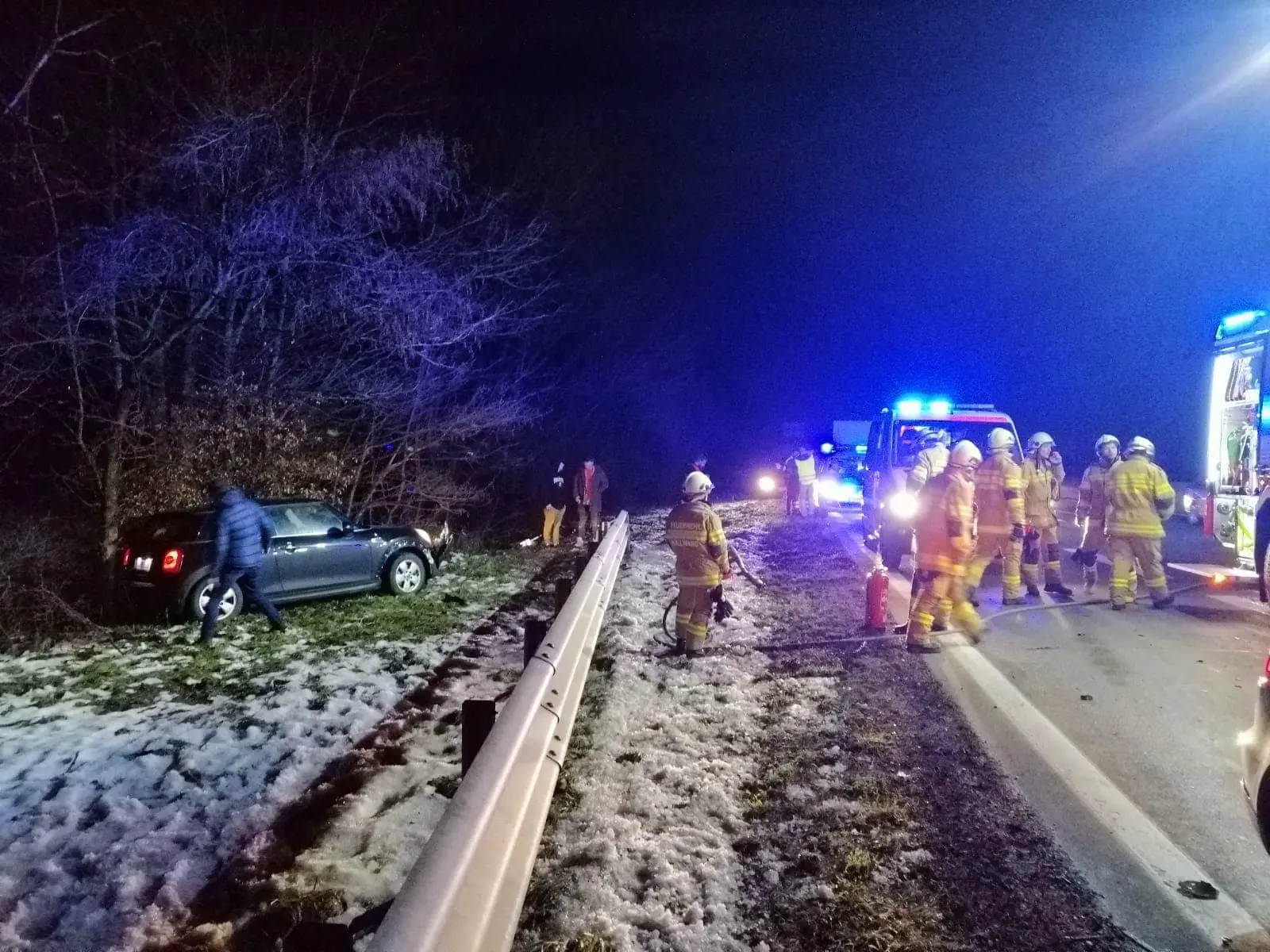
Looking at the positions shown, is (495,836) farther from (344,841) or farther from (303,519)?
(303,519)

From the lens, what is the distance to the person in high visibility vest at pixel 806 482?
2072 cm

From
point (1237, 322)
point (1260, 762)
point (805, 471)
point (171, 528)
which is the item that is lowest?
point (1260, 762)

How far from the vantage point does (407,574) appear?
1109 centimetres

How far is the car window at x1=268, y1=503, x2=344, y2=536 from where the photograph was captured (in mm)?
9766

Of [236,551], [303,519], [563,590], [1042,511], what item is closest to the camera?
[563,590]

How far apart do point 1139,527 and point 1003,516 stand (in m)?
1.31

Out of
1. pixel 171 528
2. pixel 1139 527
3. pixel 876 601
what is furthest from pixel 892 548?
pixel 171 528

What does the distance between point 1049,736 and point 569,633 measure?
2924mm

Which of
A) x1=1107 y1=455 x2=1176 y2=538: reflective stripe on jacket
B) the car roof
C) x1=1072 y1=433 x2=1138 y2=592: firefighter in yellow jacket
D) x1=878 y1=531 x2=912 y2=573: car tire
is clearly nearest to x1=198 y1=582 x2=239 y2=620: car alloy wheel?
the car roof

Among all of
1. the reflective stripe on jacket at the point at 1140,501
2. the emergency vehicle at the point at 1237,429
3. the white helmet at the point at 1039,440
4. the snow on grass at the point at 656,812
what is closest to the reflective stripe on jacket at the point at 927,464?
the white helmet at the point at 1039,440

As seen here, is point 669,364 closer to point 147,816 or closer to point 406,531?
point 406,531

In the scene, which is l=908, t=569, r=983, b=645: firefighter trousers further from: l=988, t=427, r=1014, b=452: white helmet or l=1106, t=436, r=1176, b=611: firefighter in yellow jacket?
l=1106, t=436, r=1176, b=611: firefighter in yellow jacket

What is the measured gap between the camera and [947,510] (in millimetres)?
7531

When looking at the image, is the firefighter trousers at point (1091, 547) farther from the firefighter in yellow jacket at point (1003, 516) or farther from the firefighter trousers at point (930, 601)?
the firefighter trousers at point (930, 601)
